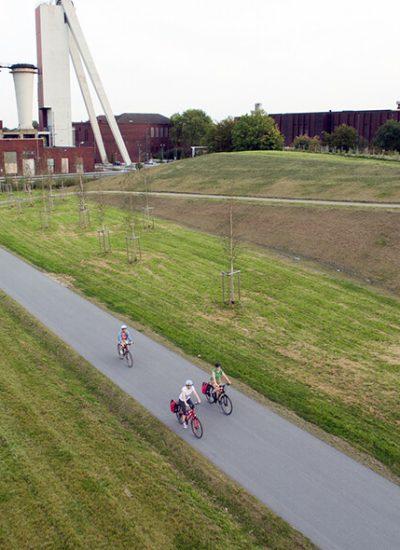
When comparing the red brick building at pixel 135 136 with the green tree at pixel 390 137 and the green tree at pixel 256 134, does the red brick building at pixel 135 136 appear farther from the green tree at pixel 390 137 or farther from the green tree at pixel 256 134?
the green tree at pixel 390 137

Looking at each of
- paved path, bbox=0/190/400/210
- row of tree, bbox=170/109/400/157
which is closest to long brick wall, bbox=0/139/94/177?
row of tree, bbox=170/109/400/157

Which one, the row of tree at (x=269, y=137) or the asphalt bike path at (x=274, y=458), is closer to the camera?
the asphalt bike path at (x=274, y=458)

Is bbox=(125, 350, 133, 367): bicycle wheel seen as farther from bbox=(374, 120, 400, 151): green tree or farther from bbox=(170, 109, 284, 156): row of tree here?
bbox=(170, 109, 284, 156): row of tree

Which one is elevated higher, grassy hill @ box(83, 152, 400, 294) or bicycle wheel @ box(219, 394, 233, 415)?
grassy hill @ box(83, 152, 400, 294)

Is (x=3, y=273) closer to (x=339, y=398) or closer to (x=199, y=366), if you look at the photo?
(x=199, y=366)

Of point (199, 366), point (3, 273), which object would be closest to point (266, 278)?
point (199, 366)

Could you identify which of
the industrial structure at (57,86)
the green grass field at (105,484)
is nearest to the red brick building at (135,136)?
the industrial structure at (57,86)

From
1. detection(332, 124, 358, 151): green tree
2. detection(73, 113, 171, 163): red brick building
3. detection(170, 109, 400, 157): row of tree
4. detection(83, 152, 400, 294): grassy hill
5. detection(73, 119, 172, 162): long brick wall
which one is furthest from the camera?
detection(73, 113, 171, 163): red brick building
